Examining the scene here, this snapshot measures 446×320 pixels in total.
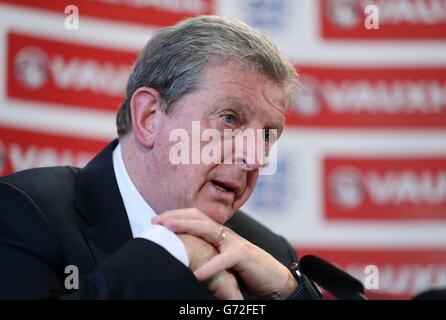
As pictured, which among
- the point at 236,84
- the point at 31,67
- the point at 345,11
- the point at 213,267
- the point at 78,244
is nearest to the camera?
the point at 213,267

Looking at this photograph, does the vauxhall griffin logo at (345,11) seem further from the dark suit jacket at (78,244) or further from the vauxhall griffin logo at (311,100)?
the dark suit jacket at (78,244)

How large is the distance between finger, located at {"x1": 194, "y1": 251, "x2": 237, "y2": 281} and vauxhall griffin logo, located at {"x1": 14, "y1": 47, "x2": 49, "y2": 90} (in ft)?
6.31

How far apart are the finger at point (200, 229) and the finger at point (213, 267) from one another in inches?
1.8

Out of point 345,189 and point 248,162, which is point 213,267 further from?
point 345,189

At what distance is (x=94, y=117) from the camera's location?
332 cm

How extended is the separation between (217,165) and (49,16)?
1.77 m

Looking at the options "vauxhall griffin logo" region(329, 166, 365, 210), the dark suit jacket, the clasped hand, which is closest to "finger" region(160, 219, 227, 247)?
the clasped hand

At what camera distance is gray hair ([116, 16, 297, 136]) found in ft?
5.72

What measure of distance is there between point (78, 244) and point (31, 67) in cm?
167

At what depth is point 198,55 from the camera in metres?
1.75

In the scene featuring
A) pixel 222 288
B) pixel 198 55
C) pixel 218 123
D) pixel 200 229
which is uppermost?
→ pixel 198 55

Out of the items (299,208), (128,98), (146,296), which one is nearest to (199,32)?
(128,98)

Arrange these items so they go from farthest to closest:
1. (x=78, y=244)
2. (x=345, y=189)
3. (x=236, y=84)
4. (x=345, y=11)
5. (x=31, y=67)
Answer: (x=345, y=11), (x=345, y=189), (x=31, y=67), (x=236, y=84), (x=78, y=244)

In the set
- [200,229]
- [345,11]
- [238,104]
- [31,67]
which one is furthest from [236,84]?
[345,11]
